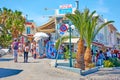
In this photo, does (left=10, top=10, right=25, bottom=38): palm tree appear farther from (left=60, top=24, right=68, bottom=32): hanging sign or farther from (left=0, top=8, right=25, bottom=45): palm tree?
(left=60, top=24, right=68, bottom=32): hanging sign

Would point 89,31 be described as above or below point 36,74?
above

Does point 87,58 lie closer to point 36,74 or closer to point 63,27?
point 63,27

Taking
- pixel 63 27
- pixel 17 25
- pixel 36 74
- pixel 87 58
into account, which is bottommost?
pixel 36 74

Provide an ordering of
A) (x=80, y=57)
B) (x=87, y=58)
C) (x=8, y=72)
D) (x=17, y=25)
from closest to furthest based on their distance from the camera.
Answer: (x=8, y=72) → (x=80, y=57) → (x=87, y=58) → (x=17, y=25)

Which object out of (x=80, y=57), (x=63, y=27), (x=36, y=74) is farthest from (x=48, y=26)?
(x=36, y=74)

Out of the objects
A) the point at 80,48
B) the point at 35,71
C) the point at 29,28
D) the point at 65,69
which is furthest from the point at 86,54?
the point at 29,28

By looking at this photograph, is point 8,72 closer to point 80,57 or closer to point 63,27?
point 63,27

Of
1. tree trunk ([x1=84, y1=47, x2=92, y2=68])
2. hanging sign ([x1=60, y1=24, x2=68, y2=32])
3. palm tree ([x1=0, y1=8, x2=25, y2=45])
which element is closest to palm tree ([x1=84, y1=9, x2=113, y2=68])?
tree trunk ([x1=84, y1=47, x2=92, y2=68])

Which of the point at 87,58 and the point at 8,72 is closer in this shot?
the point at 8,72

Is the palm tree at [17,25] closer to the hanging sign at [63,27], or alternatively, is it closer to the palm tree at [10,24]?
the palm tree at [10,24]

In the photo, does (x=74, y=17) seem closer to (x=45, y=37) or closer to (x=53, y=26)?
(x=45, y=37)

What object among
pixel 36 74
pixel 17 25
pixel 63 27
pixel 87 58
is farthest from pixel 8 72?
pixel 17 25

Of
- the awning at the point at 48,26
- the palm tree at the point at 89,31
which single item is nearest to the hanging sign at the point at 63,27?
the palm tree at the point at 89,31

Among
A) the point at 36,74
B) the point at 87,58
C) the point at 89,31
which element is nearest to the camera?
the point at 36,74
